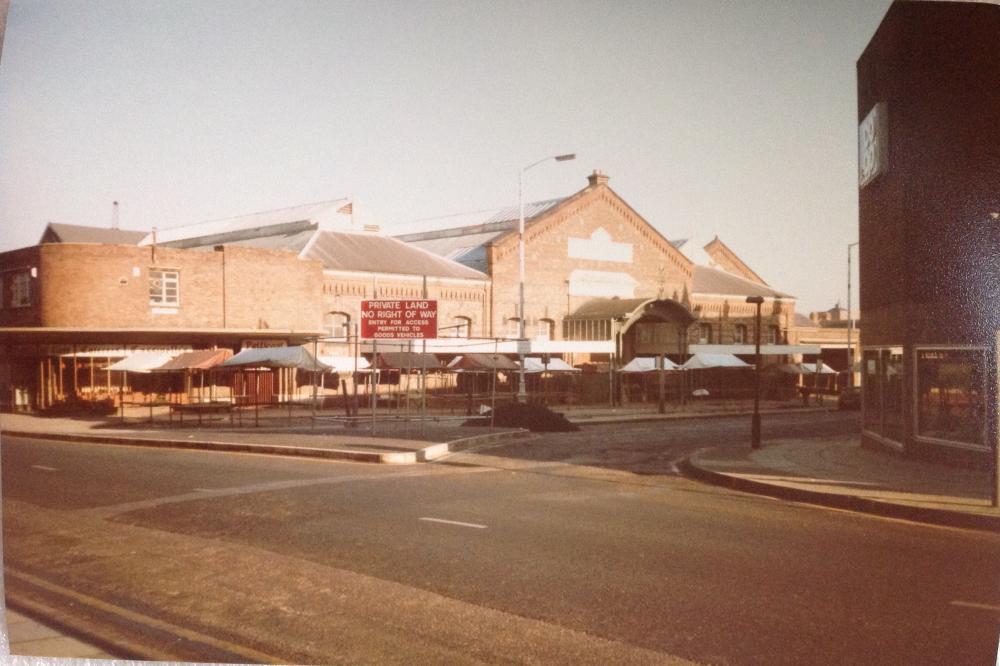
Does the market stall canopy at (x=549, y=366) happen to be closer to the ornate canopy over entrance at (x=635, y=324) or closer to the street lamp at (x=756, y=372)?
the ornate canopy over entrance at (x=635, y=324)

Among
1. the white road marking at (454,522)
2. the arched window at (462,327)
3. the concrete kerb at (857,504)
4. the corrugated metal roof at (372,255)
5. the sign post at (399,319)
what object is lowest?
the concrete kerb at (857,504)

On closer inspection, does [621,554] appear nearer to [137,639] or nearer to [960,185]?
[137,639]

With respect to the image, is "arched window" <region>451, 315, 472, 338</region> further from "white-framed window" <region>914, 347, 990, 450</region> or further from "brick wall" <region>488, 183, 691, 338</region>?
"white-framed window" <region>914, 347, 990, 450</region>

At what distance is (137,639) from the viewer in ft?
19.9

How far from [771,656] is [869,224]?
6653 mm

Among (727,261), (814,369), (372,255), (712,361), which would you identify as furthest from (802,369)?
(372,255)

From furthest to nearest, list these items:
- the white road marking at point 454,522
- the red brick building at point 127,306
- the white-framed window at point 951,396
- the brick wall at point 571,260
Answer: the brick wall at point 571,260, the red brick building at point 127,306, the white-framed window at point 951,396, the white road marking at point 454,522

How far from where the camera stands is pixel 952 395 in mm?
12297

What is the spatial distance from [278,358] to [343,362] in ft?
15.3

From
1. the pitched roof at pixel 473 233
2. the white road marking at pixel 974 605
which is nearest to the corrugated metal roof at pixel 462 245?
the pitched roof at pixel 473 233

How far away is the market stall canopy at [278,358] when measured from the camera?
23500 mm

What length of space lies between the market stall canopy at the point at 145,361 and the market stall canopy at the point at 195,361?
17 cm

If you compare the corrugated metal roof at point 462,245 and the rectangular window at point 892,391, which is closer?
the rectangular window at point 892,391

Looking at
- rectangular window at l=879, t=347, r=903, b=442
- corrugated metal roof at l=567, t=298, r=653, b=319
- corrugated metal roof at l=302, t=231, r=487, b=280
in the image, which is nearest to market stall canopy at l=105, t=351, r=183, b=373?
corrugated metal roof at l=302, t=231, r=487, b=280
